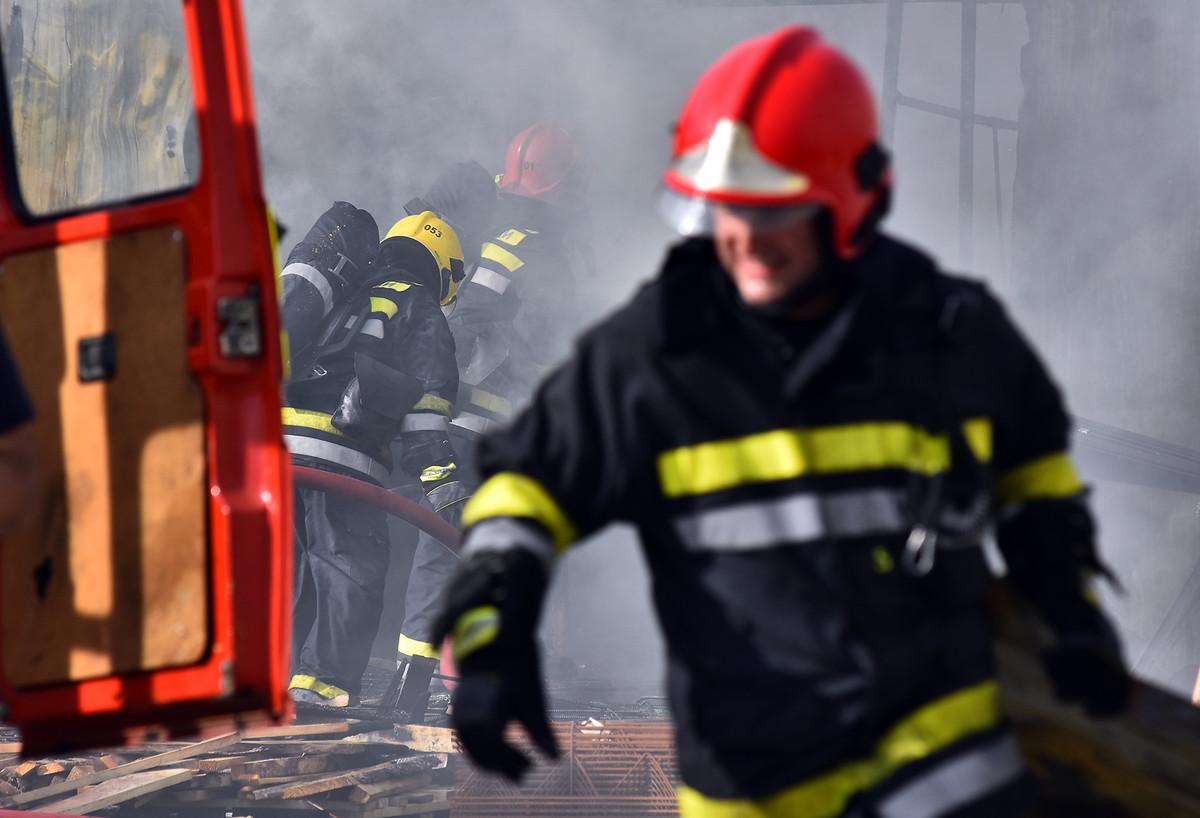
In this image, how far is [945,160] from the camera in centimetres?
984

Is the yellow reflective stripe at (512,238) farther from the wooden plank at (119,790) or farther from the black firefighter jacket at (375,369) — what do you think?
the wooden plank at (119,790)

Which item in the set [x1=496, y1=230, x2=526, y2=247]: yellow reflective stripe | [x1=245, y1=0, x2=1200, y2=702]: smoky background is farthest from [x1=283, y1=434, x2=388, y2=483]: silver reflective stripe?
[x1=245, y1=0, x2=1200, y2=702]: smoky background

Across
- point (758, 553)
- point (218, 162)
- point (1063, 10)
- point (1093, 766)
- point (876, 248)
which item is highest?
point (1063, 10)

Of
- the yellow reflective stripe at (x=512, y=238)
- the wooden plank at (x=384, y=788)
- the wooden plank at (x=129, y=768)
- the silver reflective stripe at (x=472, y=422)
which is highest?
the yellow reflective stripe at (x=512, y=238)

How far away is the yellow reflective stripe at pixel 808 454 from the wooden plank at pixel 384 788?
3330 millimetres

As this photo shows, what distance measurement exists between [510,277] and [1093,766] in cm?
606

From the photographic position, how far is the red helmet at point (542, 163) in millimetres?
8742

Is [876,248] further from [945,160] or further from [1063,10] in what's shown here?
[945,160]

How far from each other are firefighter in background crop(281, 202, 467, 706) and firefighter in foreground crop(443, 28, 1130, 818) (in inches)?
177

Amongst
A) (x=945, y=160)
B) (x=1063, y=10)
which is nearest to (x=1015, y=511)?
(x=1063, y=10)

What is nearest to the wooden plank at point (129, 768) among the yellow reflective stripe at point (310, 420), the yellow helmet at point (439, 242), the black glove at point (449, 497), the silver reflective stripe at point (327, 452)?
the silver reflective stripe at point (327, 452)

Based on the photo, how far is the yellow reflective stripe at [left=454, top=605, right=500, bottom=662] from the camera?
169 centimetres

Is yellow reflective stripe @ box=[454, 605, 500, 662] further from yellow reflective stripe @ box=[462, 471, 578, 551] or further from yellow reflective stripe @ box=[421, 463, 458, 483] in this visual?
yellow reflective stripe @ box=[421, 463, 458, 483]

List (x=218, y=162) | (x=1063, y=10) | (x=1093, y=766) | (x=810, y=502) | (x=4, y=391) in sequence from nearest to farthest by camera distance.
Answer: (x=810, y=502) < (x=1093, y=766) < (x=4, y=391) < (x=218, y=162) < (x=1063, y=10)
